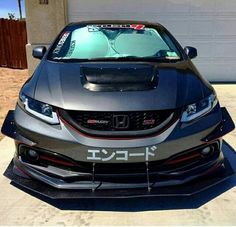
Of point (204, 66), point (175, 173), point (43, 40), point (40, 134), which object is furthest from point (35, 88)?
point (204, 66)

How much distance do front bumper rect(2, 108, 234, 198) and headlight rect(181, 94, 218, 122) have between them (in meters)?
0.17

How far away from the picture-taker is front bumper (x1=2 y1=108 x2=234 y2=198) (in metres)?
2.82

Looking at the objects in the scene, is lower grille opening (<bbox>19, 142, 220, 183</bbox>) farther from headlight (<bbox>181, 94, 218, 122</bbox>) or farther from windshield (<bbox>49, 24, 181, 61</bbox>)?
windshield (<bbox>49, 24, 181, 61</bbox>)

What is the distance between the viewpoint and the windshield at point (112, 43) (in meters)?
3.94

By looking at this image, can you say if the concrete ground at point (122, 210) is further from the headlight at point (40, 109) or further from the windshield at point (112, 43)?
the windshield at point (112, 43)

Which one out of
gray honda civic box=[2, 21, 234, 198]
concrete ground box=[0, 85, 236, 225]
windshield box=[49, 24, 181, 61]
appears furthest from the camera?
windshield box=[49, 24, 181, 61]

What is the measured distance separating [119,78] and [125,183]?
888 millimetres

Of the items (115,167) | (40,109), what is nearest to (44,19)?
(40,109)

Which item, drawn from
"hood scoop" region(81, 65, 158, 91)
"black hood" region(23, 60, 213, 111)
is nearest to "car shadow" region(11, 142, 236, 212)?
"black hood" region(23, 60, 213, 111)

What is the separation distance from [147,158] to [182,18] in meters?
6.45

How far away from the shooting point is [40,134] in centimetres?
283

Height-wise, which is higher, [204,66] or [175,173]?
[175,173]

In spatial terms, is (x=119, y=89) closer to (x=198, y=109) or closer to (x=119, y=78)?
(x=119, y=78)

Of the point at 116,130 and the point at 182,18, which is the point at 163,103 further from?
the point at 182,18
